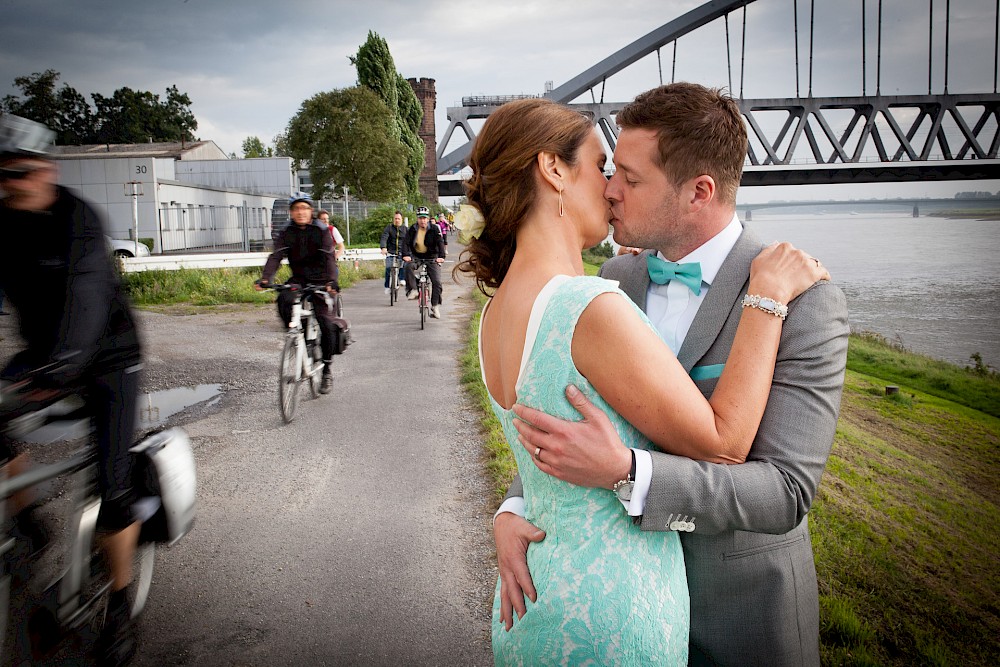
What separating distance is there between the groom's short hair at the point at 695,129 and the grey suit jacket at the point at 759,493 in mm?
183

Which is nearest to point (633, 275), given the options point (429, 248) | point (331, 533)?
point (331, 533)

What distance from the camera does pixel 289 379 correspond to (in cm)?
652

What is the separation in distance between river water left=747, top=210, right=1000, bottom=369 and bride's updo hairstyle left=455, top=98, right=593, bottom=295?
218 centimetres

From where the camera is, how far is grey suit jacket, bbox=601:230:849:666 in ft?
4.06

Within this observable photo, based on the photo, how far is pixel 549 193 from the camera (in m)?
1.46

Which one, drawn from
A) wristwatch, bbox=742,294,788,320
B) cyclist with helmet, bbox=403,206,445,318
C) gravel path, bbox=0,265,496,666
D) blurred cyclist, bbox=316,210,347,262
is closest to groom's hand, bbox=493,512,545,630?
wristwatch, bbox=742,294,788,320

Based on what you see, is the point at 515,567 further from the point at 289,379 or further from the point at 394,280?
the point at 394,280

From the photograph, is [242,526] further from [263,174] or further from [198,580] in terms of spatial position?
[263,174]

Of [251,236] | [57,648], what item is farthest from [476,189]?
[251,236]

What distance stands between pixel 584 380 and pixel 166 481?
225cm

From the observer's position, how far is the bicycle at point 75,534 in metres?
2.39

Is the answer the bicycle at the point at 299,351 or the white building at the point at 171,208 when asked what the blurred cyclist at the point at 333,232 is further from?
the white building at the point at 171,208

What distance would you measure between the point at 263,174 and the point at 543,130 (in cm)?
5311

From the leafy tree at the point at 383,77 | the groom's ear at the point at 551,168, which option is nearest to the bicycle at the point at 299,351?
the groom's ear at the point at 551,168
